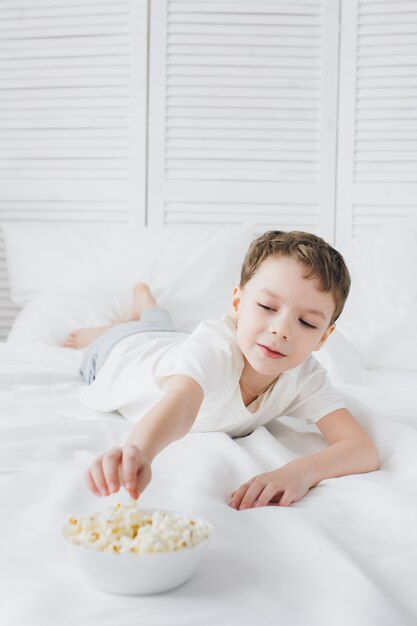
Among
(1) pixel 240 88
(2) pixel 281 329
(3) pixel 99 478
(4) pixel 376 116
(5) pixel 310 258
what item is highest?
(1) pixel 240 88

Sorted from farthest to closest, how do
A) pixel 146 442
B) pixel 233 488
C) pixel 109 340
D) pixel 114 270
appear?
pixel 114 270 → pixel 109 340 → pixel 233 488 → pixel 146 442

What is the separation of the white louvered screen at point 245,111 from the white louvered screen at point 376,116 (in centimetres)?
6

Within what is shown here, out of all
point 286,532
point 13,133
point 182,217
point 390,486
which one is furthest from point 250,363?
point 13,133

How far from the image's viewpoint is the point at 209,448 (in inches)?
45.5

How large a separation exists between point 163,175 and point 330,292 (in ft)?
5.78

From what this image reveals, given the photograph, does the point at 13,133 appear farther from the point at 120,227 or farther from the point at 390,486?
the point at 390,486

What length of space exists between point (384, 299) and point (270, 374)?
116cm

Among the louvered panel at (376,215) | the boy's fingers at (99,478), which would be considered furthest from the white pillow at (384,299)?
the boy's fingers at (99,478)

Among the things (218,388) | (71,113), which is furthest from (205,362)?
(71,113)

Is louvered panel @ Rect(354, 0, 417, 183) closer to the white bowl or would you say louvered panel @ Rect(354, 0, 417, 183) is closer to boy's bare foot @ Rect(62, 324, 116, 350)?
boy's bare foot @ Rect(62, 324, 116, 350)

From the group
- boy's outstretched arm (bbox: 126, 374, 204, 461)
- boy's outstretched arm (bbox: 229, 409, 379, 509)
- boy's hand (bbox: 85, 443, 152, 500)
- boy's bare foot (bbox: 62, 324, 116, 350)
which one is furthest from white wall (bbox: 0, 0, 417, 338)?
boy's hand (bbox: 85, 443, 152, 500)

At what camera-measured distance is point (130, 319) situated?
2.29 metres

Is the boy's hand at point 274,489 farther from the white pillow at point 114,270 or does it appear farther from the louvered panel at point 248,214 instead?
the louvered panel at point 248,214

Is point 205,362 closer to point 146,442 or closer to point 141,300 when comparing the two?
point 146,442
